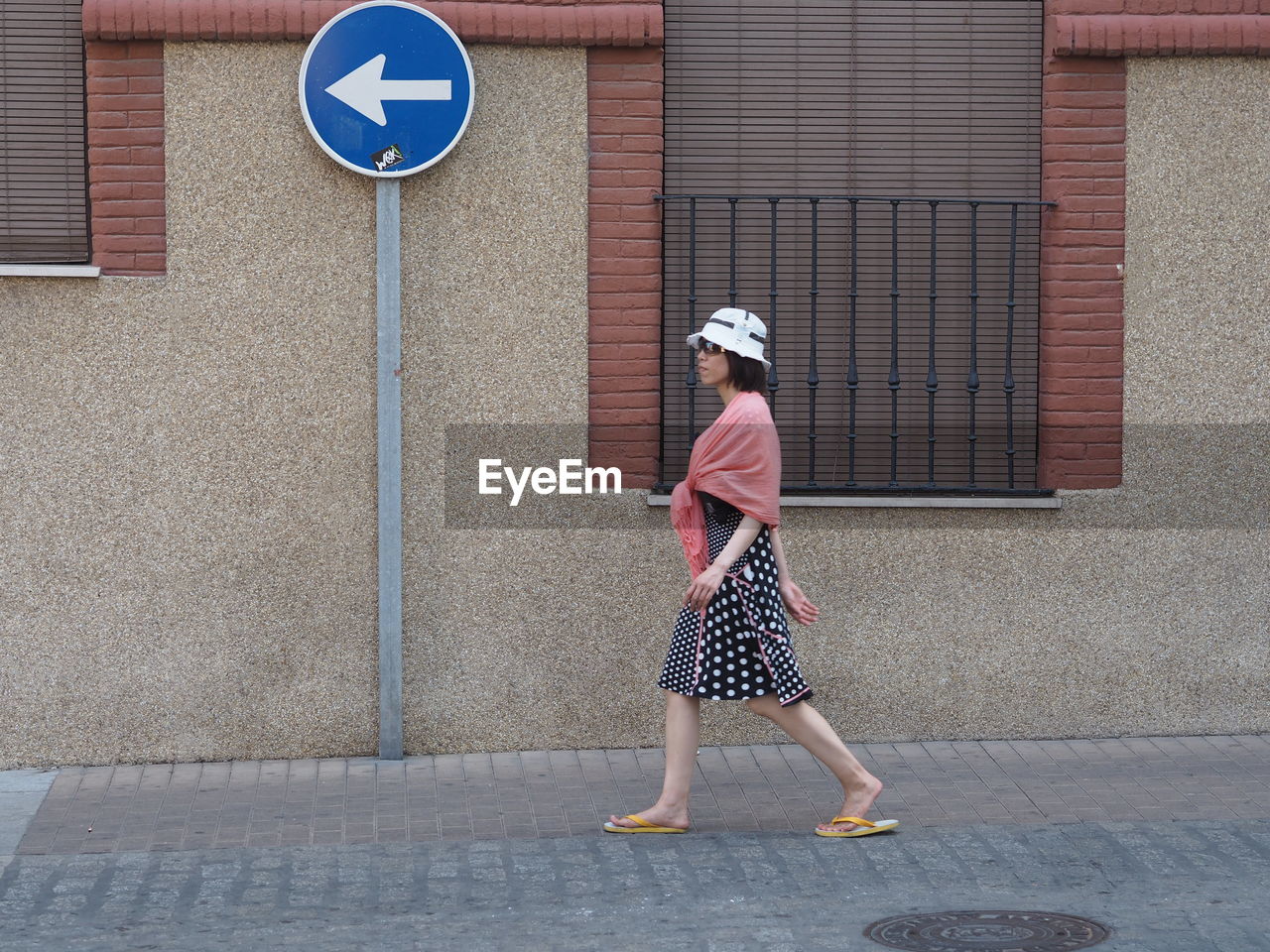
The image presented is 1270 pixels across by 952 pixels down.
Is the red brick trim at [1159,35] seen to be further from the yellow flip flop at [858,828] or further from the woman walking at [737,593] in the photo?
the yellow flip flop at [858,828]

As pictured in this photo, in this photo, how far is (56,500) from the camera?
278 inches

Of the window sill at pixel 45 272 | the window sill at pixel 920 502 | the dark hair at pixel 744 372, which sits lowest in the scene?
the window sill at pixel 920 502

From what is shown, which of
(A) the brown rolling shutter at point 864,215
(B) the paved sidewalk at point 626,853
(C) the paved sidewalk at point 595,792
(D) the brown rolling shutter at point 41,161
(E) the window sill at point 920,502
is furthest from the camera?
(A) the brown rolling shutter at point 864,215

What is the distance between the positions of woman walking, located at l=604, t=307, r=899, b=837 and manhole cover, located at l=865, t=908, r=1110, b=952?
2.88ft

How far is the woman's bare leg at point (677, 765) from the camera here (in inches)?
239

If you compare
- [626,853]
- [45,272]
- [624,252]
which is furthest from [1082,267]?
Answer: [45,272]

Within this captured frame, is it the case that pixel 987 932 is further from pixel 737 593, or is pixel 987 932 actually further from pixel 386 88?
pixel 386 88

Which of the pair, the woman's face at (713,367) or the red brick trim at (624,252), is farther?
the red brick trim at (624,252)

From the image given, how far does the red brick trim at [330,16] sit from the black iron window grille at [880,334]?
899mm

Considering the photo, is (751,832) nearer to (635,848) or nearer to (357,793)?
(635,848)

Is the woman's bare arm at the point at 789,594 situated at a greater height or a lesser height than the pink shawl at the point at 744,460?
lesser

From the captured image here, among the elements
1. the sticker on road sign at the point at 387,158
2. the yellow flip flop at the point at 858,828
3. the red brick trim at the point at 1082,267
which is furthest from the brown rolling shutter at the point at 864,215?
the yellow flip flop at the point at 858,828

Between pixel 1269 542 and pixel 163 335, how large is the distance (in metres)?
4.69

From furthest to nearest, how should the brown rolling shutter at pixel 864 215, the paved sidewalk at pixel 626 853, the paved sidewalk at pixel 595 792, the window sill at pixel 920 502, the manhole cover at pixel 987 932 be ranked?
the brown rolling shutter at pixel 864 215 < the window sill at pixel 920 502 < the paved sidewalk at pixel 595 792 < the paved sidewalk at pixel 626 853 < the manhole cover at pixel 987 932
